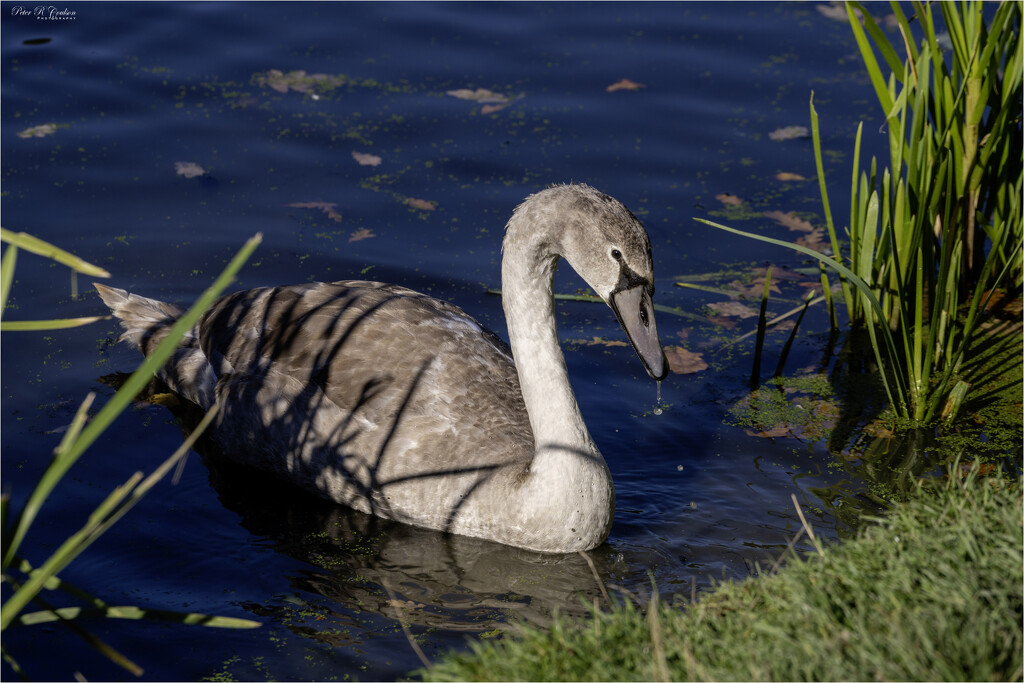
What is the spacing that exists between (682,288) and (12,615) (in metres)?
5.50

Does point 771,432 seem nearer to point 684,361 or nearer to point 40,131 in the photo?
point 684,361

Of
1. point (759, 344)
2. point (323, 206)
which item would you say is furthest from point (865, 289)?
point (323, 206)

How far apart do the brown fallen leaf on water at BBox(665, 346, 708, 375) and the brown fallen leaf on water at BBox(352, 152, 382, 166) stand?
3347 mm

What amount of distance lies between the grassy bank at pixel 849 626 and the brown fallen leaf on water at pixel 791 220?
4.65m

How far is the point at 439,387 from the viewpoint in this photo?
17.7 ft

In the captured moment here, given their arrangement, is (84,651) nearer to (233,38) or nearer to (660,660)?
(660,660)

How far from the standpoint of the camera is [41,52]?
32.8ft

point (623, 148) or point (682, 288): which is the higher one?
point (623, 148)

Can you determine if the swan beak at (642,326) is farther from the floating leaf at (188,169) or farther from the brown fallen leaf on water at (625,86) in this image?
the brown fallen leaf on water at (625,86)


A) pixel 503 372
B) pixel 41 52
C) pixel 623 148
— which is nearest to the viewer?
pixel 503 372

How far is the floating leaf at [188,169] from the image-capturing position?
8547mm

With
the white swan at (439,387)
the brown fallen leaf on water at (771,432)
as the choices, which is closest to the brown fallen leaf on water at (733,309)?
the brown fallen leaf on water at (771,432)

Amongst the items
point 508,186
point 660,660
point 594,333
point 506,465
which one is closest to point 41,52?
point 508,186

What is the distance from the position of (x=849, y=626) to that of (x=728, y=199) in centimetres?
573
